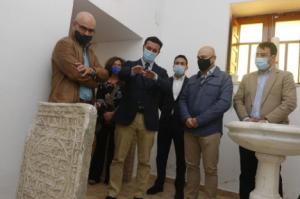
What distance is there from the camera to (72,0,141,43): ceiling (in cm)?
250

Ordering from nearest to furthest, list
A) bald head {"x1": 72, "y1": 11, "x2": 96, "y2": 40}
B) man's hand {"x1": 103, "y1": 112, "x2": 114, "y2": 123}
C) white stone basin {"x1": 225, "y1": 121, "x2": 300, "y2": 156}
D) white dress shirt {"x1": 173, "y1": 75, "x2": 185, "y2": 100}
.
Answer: white stone basin {"x1": 225, "y1": 121, "x2": 300, "y2": 156}, bald head {"x1": 72, "y1": 11, "x2": 96, "y2": 40}, man's hand {"x1": 103, "y1": 112, "x2": 114, "y2": 123}, white dress shirt {"x1": 173, "y1": 75, "x2": 185, "y2": 100}

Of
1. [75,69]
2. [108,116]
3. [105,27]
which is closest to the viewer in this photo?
[75,69]

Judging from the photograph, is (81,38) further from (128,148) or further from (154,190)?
(154,190)

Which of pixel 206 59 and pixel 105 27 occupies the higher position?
pixel 105 27

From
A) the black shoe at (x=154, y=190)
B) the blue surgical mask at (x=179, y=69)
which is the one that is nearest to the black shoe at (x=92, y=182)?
the black shoe at (x=154, y=190)

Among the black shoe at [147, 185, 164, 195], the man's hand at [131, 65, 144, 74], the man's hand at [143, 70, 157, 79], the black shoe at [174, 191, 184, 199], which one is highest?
the man's hand at [131, 65, 144, 74]

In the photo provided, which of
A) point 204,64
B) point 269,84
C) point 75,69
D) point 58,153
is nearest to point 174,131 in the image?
point 204,64

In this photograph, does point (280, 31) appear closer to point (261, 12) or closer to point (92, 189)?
point (261, 12)

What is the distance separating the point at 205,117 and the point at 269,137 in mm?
529

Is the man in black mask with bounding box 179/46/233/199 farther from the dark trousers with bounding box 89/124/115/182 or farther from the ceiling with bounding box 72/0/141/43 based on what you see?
the ceiling with bounding box 72/0/141/43

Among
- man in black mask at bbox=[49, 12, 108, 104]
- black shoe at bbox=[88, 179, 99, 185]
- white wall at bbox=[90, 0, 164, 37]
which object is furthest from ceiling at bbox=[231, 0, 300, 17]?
black shoe at bbox=[88, 179, 99, 185]

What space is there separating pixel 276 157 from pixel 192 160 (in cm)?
61

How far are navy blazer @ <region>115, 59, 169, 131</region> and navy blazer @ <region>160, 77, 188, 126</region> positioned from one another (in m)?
0.07

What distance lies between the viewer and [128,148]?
209 centimetres
